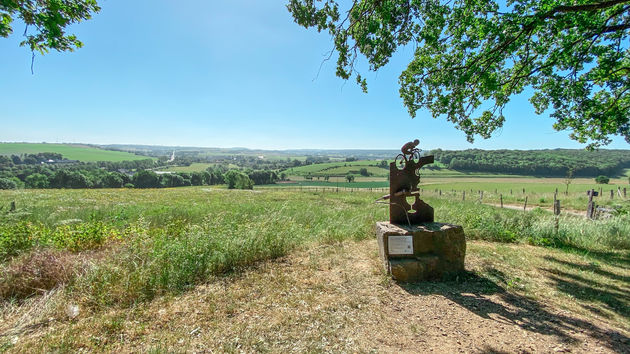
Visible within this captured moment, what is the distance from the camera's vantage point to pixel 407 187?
15.4 ft

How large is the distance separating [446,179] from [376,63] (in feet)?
195

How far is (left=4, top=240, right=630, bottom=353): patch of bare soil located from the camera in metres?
2.51

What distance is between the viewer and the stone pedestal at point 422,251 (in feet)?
13.3

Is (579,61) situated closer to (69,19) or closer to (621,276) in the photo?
(621,276)

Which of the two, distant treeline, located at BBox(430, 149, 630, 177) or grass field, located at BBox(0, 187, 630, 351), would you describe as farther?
distant treeline, located at BBox(430, 149, 630, 177)

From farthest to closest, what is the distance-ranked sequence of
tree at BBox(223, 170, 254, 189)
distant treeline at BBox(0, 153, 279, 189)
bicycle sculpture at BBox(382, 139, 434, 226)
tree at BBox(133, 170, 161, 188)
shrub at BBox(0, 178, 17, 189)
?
tree at BBox(133, 170, 161, 188)
tree at BBox(223, 170, 254, 189)
distant treeline at BBox(0, 153, 279, 189)
shrub at BBox(0, 178, 17, 189)
bicycle sculpture at BBox(382, 139, 434, 226)

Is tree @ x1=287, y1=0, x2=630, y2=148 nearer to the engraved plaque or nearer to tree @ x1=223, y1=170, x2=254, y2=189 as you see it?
the engraved plaque

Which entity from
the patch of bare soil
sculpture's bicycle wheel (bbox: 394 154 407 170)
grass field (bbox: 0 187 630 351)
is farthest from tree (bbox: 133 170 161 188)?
sculpture's bicycle wheel (bbox: 394 154 407 170)

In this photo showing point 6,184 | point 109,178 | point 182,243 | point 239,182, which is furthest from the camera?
point 109,178

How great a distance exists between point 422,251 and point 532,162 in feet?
256

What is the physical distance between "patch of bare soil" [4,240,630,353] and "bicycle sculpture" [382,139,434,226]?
1218 mm

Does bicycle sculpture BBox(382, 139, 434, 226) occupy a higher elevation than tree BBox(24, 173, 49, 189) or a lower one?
higher

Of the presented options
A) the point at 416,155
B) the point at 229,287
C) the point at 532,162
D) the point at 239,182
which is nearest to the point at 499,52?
the point at 416,155

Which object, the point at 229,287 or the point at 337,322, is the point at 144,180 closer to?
the point at 229,287
